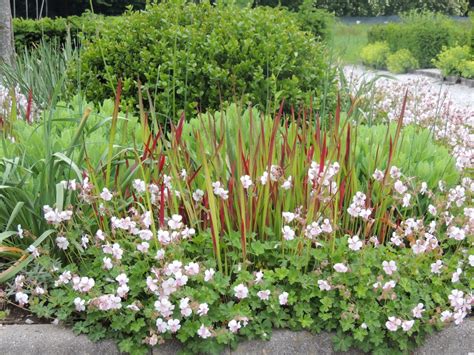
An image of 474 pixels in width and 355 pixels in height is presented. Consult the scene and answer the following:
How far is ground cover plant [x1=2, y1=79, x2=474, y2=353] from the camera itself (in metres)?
2.09

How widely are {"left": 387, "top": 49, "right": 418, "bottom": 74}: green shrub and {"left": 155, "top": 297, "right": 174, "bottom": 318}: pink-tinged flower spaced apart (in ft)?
42.4

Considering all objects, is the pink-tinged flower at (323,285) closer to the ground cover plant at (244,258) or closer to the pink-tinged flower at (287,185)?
the ground cover plant at (244,258)

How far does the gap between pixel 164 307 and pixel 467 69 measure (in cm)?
1107

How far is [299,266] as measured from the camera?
87.0 inches

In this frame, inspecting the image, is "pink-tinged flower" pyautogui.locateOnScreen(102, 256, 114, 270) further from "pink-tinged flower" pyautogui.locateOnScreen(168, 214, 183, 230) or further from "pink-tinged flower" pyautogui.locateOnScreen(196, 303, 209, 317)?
"pink-tinged flower" pyautogui.locateOnScreen(196, 303, 209, 317)

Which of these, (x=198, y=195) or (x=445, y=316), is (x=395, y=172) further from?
(x=198, y=195)

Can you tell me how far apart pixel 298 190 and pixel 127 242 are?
2.38 ft

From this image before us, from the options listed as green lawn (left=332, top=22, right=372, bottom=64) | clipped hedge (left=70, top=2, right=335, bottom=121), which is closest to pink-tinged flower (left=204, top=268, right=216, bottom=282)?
clipped hedge (left=70, top=2, right=335, bottom=121)

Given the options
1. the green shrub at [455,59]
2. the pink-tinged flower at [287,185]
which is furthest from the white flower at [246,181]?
the green shrub at [455,59]

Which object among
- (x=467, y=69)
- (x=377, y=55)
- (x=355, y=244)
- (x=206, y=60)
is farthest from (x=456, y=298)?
(x=377, y=55)

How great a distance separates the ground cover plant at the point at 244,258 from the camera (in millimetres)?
2088

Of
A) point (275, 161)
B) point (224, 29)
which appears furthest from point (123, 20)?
point (275, 161)

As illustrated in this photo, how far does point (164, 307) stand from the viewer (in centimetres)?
197

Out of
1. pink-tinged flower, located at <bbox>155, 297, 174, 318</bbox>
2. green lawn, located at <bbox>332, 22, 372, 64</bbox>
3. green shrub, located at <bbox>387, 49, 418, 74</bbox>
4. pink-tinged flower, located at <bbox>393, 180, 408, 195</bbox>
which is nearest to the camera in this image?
pink-tinged flower, located at <bbox>155, 297, 174, 318</bbox>
